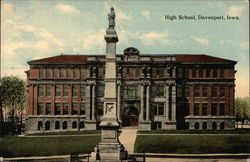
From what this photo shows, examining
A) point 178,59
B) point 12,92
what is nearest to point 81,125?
point 12,92

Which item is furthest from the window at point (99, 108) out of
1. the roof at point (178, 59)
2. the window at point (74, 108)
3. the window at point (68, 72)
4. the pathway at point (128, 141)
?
the pathway at point (128, 141)

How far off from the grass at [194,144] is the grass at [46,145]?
15.5 ft

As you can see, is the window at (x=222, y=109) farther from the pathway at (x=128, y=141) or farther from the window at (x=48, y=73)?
the window at (x=48, y=73)

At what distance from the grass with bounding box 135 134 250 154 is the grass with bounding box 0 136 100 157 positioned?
A: 4.72 m

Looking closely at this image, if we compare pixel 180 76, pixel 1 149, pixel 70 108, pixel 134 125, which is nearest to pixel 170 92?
pixel 180 76

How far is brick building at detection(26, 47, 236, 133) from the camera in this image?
5397cm

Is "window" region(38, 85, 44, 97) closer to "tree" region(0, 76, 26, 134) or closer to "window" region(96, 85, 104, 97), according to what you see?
"tree" region(0, 76, 26, 134)

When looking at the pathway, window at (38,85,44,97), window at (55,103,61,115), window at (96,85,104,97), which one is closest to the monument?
the pathway

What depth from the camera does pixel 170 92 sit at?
54062 mm

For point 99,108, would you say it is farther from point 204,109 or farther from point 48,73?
point 204,109

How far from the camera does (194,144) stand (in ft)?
112

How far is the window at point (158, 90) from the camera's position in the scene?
178 feet

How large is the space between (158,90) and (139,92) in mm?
2663

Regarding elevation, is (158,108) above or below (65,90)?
below
